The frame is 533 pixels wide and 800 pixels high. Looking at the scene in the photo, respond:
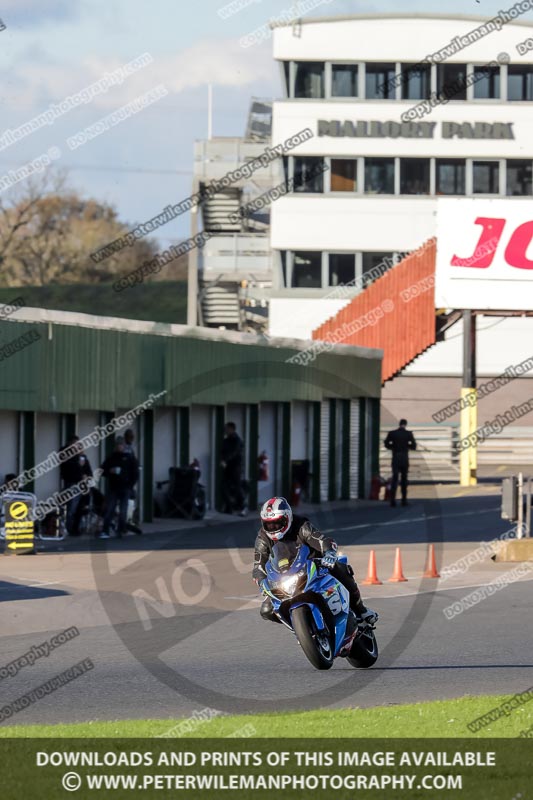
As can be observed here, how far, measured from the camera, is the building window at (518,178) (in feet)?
217

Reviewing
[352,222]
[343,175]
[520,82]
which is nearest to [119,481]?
[352,222]

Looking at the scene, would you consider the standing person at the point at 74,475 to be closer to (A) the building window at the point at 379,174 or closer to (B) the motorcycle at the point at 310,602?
(B) the motorcycle at the point at 310,602

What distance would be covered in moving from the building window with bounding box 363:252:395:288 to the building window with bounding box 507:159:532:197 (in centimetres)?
633

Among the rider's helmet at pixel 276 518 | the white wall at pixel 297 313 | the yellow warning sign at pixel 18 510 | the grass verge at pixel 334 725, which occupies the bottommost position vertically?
the grass verge at pixel 334 725

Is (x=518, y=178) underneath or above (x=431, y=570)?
above

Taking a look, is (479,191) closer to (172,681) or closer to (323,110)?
(323,110)

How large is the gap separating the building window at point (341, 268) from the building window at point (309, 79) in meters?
6.91

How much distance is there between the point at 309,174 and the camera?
6512 cm

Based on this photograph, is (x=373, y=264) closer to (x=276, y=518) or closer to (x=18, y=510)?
(x=18, y=510)

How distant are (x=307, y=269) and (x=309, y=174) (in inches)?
157

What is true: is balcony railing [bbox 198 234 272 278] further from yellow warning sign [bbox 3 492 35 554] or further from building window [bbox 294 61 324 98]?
yellow warning sign [bbox 3 492 35 554]

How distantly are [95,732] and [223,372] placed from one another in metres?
24.9

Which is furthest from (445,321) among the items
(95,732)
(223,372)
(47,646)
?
(95,732)

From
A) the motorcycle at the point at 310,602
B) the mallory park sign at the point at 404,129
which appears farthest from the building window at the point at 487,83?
the motorcycle at the point at 310,602
